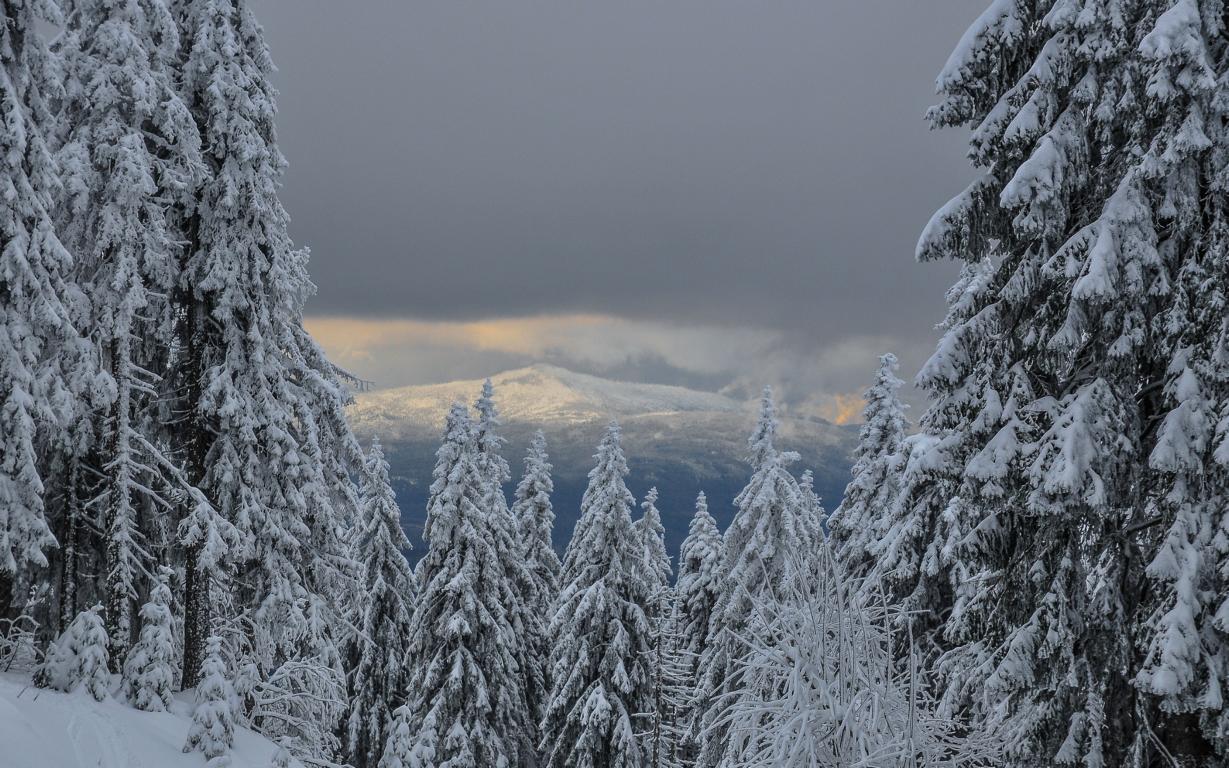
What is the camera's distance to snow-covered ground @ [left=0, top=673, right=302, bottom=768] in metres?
9.54

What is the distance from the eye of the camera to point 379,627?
28953mm

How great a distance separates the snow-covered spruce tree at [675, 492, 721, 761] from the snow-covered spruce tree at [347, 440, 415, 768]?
1013cm

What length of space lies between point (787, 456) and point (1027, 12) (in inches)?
688

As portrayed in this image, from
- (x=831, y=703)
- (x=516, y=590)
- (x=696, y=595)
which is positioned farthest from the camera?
(x=696, y=595)

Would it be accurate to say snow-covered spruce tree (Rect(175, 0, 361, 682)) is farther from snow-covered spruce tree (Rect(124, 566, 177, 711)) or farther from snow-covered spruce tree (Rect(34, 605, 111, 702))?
snow-covered spruce tree (Rect(34, 605, 111, 702))

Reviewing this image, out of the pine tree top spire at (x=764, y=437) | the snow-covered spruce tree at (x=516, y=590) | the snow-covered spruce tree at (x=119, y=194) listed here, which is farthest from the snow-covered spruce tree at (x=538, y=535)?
the snow-covered spruce tree at (x=119, y=194)

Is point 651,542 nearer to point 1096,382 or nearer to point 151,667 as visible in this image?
point 151,667

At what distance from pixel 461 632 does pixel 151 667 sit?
525 inches

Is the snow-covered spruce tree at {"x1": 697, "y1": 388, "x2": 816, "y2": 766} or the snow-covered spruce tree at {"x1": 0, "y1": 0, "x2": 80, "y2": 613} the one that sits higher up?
the snow-covered spruce tree at {"x1": 0, "y1": 0, "x2": 80, "y2": 613}

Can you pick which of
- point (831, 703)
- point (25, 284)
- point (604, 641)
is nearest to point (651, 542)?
point (604, 641)

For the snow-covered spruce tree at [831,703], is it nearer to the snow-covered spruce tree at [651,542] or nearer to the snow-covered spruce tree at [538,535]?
the snow-covered spruce tree at [651,542]

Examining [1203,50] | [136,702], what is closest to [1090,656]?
[1203,50]

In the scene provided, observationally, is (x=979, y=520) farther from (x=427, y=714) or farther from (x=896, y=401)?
(x=427, y=714)

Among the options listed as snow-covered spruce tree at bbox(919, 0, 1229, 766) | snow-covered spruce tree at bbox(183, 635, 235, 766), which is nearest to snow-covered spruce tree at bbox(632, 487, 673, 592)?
snow-covered spruce tree at bbox(183, 635, 235, 766)
